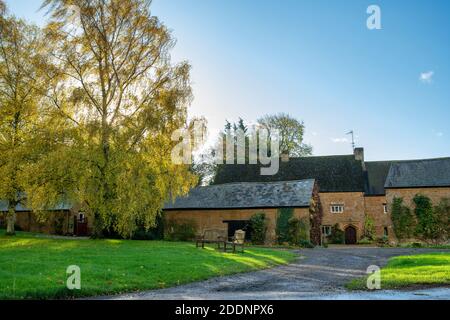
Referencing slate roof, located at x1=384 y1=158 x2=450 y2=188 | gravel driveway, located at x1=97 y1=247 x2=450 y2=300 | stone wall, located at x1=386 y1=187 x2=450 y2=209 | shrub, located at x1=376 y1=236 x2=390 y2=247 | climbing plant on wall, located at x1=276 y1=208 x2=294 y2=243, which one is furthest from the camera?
shrub, located at x1=376 y1=236 x2=390 y2=247

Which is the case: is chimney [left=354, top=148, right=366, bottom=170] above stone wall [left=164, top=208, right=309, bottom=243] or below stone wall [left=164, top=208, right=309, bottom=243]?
above

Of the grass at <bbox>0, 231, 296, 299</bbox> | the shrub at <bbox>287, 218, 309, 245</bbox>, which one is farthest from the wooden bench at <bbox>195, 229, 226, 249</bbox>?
the shrub at <bbox>287, 218, 309, 245</bbox>

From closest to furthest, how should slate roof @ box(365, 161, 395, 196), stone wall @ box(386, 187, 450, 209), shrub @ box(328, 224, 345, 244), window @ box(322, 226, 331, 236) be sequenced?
stone wall @ box(386, 187, 450, 209) < shrub @ box(328, 224, 345, 244) < window @ box(322, 226, 331, 236) < slate roof @ box(365, 161, 395, 196)

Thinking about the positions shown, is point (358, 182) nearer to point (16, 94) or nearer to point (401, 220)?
point (401, 220)

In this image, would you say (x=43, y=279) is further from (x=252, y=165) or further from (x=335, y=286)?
(x=252, y=165)

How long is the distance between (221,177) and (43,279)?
1540 inches

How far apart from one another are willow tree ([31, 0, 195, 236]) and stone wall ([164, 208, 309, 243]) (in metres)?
8.92

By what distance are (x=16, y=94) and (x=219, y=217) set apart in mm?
19044

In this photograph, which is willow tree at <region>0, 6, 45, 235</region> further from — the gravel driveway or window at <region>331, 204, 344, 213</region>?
window at <region>331, 204, 344, 213</region>

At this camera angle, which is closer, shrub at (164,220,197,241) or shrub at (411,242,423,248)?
shrub at (411,242,423,248)

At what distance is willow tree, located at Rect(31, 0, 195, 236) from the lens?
2519cm

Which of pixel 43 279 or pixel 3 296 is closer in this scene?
pixel 3 296

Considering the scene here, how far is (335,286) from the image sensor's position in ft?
38.7

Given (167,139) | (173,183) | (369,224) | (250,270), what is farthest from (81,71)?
(369,224)
